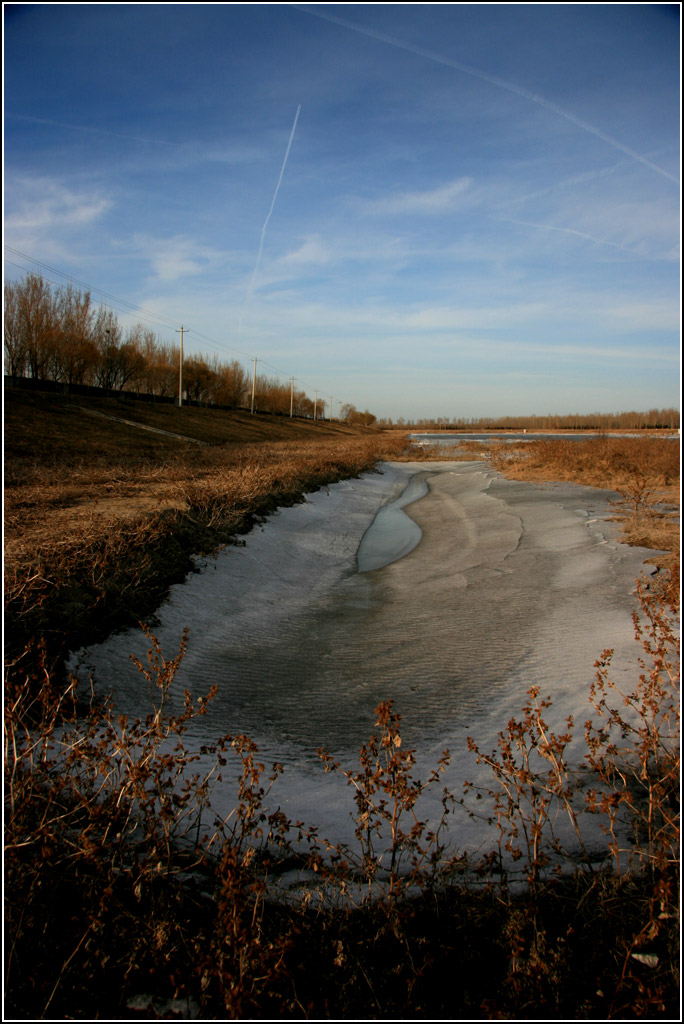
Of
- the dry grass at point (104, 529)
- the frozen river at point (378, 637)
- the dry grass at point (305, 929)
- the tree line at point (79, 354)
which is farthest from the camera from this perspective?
the tree line at point (79, 354)

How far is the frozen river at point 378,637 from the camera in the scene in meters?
4.63

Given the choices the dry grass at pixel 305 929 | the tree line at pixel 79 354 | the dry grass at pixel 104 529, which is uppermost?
the tree line at pixel 79 354

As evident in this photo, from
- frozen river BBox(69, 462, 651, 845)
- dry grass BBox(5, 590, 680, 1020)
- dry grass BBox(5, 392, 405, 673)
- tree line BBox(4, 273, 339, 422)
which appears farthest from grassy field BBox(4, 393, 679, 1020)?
tree line BBox(4, 273, 339, 422)

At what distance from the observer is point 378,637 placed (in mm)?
6832

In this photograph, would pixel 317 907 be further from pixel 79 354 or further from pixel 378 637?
pixel 79 354

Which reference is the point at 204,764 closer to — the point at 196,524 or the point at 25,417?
the point at 196,524

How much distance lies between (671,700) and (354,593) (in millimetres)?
5147

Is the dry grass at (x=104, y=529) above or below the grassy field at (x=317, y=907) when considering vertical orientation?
above

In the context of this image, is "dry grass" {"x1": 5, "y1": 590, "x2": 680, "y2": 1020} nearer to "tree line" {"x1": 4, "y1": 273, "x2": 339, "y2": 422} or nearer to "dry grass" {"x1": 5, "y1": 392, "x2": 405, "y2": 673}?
"dry grass" {"x1": 5, "y1": 392, "x2": 405, "y2": 673}

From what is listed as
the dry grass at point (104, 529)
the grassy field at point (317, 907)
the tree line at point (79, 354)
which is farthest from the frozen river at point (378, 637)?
the tree line at point (79, 354)

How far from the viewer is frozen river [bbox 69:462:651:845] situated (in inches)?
182

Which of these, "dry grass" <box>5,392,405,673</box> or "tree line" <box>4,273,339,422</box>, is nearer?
"dry grass" <box>5,392,405,673</box>

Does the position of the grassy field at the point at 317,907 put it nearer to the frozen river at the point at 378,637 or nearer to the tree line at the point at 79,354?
the frozen river at the point at 378,637

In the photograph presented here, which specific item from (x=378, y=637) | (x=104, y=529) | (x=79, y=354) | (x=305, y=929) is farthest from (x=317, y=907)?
(x=79, y=354)
